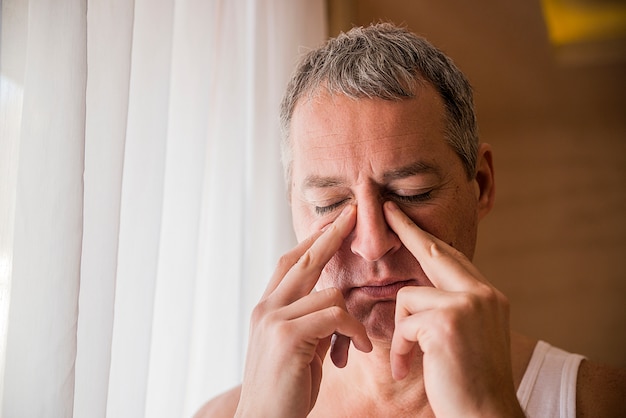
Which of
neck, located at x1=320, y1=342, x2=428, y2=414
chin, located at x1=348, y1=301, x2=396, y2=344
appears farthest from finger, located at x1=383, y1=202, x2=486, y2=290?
neck, located at x1=320, y1=342, x2=428, y2=414

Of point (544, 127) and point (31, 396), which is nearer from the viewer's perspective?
point (31, 396)

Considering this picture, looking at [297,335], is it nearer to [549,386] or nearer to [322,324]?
[322,324]

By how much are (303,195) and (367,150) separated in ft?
0.58

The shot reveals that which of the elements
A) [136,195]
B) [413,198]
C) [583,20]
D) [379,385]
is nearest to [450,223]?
[413,198]

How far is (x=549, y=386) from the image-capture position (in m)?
1.31

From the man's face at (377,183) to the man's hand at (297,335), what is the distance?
0.19ft

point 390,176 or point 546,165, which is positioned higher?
point 546,165

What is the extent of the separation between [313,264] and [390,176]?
225 millimetres

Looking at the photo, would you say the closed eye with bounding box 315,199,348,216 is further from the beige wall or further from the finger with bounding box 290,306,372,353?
the beige wall

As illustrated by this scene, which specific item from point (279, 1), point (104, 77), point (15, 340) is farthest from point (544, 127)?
point (15, 340)

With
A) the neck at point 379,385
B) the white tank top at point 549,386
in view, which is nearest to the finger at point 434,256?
the neck at point 379,385

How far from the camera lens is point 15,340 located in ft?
3.20

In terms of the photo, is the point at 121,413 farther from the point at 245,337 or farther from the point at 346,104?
the point at 346,104

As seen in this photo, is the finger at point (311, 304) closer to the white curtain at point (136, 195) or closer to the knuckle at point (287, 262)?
the knuckle at point (287, 262)
